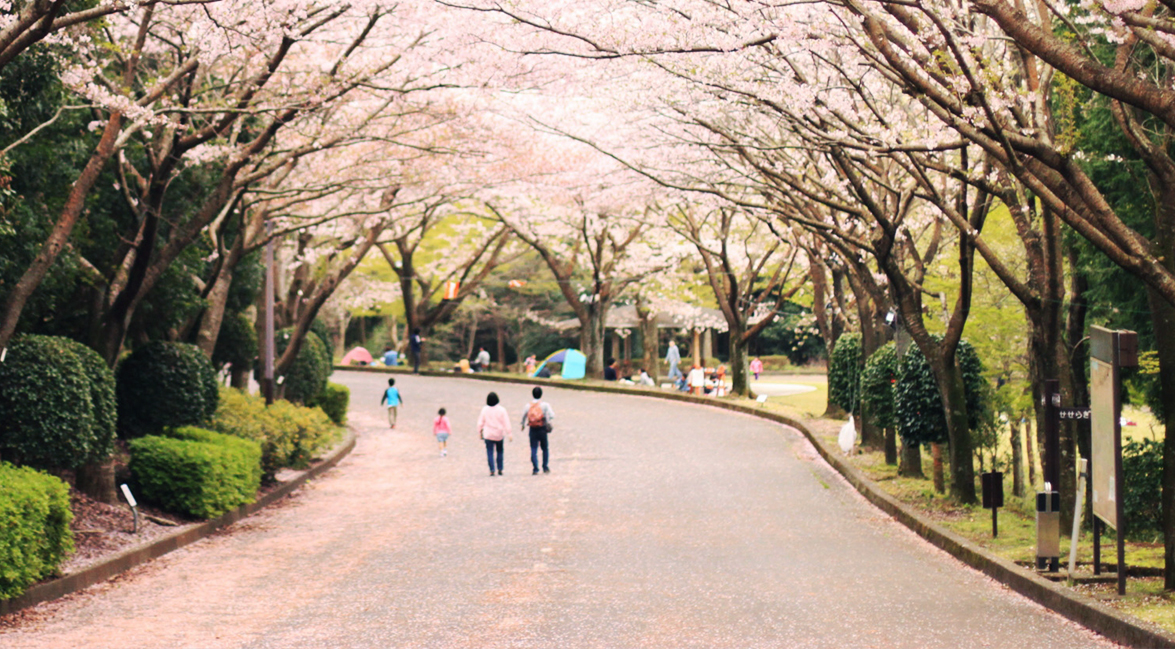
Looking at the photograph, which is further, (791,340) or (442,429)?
(791,340)

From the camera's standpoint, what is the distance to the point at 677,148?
1944 cm

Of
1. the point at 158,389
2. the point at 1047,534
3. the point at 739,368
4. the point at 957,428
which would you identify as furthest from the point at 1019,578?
the point at 739,368

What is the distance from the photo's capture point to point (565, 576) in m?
10.4

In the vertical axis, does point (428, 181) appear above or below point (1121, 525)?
above

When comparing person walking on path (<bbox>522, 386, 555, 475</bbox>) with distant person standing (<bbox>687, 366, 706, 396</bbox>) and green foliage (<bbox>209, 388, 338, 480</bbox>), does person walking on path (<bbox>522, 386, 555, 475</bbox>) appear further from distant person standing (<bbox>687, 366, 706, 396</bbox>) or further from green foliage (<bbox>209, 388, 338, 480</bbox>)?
distant person standing (<bbox>687, 366, 706, 396</bbox>)

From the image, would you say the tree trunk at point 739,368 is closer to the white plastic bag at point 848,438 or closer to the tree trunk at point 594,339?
the tree trunk at point 594,339

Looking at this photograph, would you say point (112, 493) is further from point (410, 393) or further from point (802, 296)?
point (802, 296)

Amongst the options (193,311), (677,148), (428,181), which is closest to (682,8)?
(677,148)

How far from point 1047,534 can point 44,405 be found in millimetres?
9976

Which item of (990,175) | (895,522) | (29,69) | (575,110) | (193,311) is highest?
(575,110)

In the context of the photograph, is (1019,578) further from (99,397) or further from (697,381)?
(697,381)

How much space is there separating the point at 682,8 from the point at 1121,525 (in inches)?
242

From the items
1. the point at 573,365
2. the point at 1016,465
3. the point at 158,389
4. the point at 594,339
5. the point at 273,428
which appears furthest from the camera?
the point at 573,365

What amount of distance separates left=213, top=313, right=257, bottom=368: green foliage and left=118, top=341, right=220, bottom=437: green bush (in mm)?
7324
